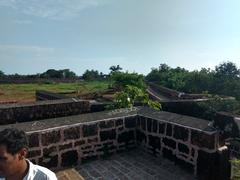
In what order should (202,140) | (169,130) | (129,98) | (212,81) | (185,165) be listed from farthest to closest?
1. (212,81)
2. (129,98)
3. (169,130)
4. (185,165)
5. (202,140)

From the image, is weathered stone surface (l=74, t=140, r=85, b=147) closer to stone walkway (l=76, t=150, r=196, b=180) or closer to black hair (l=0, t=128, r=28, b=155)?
stone walkway (l=76, t=150, r=196, b=180)

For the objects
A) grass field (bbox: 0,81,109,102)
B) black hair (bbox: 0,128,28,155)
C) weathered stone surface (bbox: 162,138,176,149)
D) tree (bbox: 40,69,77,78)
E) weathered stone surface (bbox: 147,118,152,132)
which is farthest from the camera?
tree (bbox: 40,69,77,78)

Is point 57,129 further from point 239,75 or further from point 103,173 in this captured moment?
point 239,75

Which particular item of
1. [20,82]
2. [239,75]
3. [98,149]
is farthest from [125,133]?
[20,82]

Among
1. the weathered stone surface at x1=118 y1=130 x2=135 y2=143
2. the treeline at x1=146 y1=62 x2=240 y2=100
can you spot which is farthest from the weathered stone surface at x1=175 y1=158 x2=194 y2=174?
the treeline at x1=146 y1=62 x2=240 y2=100

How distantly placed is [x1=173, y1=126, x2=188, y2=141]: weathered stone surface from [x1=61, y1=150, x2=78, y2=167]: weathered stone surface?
1682mm

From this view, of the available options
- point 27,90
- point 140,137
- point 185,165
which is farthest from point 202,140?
point 27,90

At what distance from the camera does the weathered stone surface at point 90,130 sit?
15.2ft

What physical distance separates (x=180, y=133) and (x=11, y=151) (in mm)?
3039

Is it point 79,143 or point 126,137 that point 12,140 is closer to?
point 79,143

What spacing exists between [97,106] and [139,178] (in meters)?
Result: 4.66

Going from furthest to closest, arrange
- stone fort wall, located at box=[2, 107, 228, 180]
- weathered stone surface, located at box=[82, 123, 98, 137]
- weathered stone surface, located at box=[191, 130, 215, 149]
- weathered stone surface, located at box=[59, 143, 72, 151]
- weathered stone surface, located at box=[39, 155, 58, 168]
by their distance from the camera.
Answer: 1. weathered stone surface, located at box=[82, 123, 98, 137]
2. weathered stone surface, located at box=[59, 143, 72, 151]
3. weathered stone surface, located at box=[39, 155, 58, 168]
4. stone fort wall, located at box=[2, 107, 228, 180]
5. weathered stone surface, located at box=[191, 130, 215, 149]

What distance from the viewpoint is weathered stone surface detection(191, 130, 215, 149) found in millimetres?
3862

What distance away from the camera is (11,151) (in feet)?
6.05
